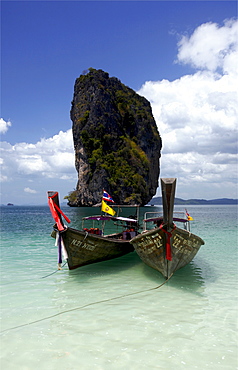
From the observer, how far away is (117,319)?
6.54 metres

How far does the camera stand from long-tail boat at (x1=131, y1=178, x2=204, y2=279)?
8609 millimetres

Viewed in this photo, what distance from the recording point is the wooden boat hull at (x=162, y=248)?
30.6 ft

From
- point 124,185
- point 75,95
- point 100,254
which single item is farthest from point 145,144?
point 100,254

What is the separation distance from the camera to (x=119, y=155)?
89.7m

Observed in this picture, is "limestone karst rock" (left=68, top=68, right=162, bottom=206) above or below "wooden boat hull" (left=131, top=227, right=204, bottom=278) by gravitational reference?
above

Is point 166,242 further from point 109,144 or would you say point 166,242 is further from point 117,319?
point 109,144

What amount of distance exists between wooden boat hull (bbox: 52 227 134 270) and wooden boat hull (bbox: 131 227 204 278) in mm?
1846

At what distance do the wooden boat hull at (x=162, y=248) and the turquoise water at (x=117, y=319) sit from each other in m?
0.62

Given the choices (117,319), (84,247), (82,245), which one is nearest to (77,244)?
(82,245)

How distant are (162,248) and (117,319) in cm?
340

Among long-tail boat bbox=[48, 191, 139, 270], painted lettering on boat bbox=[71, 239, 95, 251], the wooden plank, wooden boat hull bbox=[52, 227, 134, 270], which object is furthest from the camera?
painted lettering on boat bbox=[71, 239, 95, 251]

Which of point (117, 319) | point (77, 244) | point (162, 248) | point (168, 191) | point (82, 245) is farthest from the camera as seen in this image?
point (82, 245)

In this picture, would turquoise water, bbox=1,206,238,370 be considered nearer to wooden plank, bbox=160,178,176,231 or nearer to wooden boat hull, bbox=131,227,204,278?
A: wooden boat hull, bbox=131,227,204,278

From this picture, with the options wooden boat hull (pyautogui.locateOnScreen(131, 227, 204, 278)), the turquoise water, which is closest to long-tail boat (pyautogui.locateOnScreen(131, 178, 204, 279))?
wooden boat hull (pyautogui.locateOnScreen(131, 227, 204, 278))
